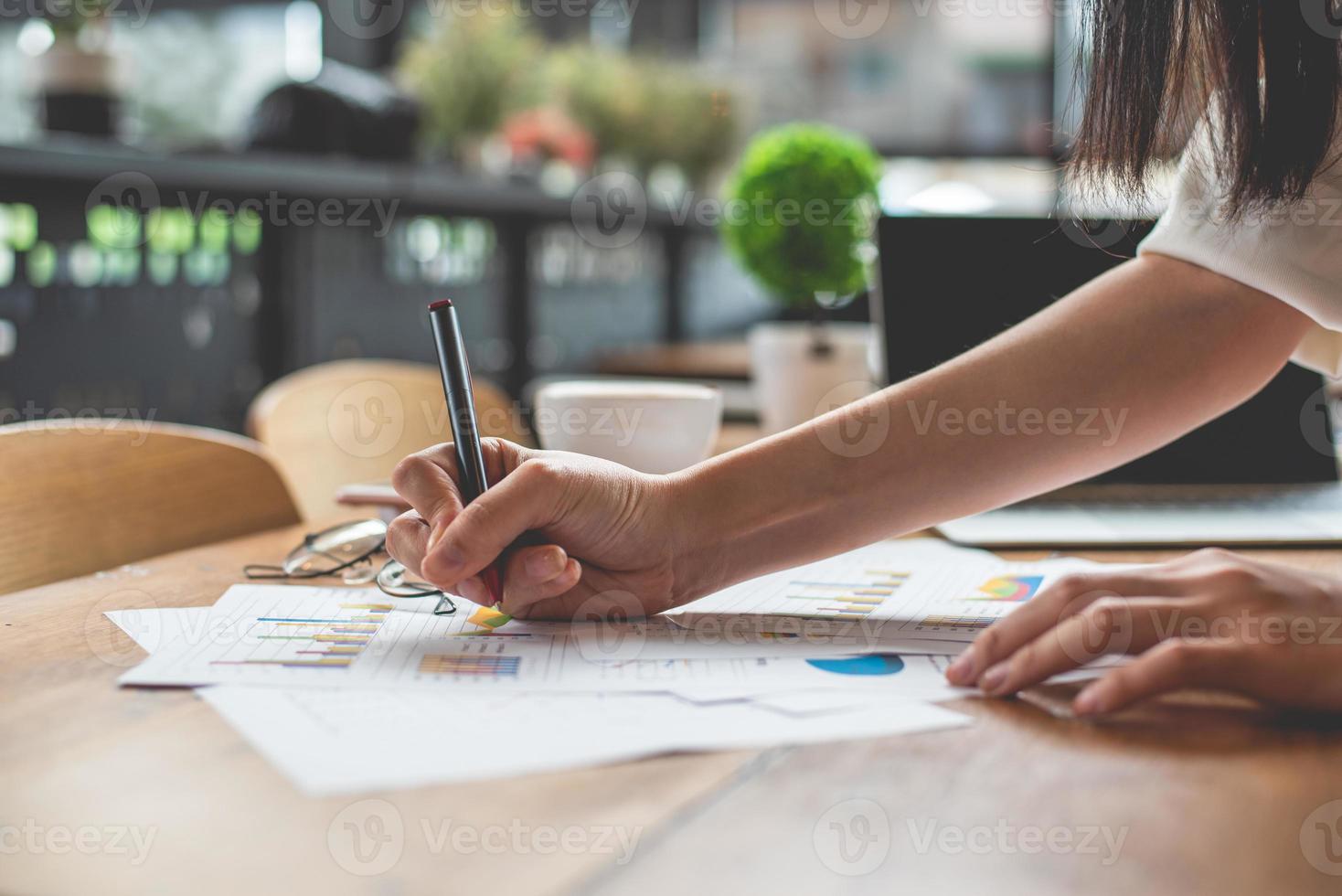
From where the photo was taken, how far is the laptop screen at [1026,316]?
1218mm

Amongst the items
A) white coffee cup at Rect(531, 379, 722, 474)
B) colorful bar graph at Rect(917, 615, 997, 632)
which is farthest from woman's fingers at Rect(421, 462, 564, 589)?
white coffee cup at Rect(531, 379, 722, 474)

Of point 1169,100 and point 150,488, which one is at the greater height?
point 1169,100

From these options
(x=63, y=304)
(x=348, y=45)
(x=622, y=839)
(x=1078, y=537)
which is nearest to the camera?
(x=622, y=839)

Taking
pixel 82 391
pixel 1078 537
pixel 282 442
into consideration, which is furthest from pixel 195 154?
pixel 1078 537

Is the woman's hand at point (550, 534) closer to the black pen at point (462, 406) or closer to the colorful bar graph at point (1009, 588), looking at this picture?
the black pen at point (462, 406)

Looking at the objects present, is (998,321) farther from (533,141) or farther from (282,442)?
(533,141)

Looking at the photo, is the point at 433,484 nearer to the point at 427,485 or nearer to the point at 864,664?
the point at 427,485

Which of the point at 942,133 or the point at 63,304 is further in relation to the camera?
the point at 942,133

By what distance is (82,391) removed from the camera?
1480 millimetres

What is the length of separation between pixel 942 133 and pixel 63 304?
311 cm

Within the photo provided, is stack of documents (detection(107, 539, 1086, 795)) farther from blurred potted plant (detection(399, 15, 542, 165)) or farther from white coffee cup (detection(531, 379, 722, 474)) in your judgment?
blurred potted plant (detection(399, 15, 542, 165))

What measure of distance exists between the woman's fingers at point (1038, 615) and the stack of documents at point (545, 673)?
18 millimetres

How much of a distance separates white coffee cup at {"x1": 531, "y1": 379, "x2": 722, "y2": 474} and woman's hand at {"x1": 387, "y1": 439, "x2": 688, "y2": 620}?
270 mm

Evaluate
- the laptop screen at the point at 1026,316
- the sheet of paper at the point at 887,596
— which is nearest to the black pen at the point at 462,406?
the sheet of paper at the point at 887,596
